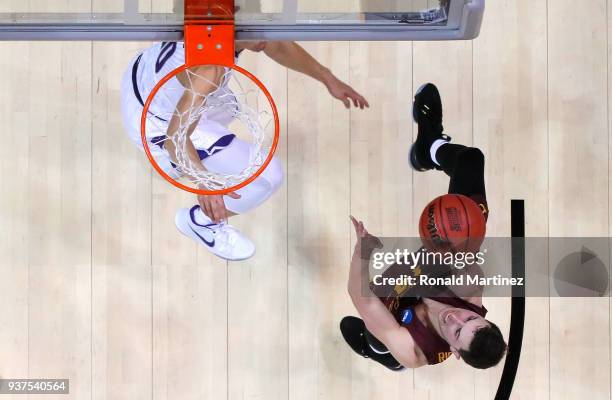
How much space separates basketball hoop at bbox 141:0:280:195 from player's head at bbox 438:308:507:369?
77cm

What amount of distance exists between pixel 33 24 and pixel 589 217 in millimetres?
1889

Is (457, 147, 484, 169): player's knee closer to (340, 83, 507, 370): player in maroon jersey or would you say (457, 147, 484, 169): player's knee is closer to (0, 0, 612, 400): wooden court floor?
(340, 83, 507, 370): player in maroon jersey

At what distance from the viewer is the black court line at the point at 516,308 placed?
2.38 m

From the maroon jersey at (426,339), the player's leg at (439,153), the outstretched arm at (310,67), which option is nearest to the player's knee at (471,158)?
the player's leg at (439,153)

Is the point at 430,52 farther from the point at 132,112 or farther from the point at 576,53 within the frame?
the point at 132,112

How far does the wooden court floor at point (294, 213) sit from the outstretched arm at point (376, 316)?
71mm

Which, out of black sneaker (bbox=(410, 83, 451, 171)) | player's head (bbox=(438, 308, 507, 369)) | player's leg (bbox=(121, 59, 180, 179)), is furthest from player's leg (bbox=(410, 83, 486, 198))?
player's leg (bbox=(121, 59, 180, 179))

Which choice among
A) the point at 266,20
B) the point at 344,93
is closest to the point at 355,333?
the point at 344,93

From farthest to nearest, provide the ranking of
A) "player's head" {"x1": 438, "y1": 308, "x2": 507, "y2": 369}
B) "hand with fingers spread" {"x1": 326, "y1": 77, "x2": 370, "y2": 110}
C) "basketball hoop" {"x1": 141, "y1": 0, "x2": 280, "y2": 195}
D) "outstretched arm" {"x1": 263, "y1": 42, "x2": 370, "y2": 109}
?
1. "hand with fingers spread" {"x1": 326, "y1": 77, "x2": 370, "y2": 110}
2. "outstretched arm" {"x1": 263, "y1": 42, "x2": 370, "y2": 109}
3. "player's head" {"x1": 438, "y1": 308, "x2": 507, "y2": 369}
4. "basketball hoop" {"x1": 141, "y1": 0, "x2": 280, "y2": 195}

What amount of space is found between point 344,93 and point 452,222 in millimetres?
560

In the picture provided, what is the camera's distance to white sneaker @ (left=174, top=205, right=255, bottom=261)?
90.0 inches

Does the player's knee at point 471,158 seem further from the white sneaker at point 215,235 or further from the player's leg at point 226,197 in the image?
the white sneaker at point 215,235

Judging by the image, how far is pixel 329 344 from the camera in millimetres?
2398

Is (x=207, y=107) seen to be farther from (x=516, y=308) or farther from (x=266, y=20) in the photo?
(x=516, y=308)
